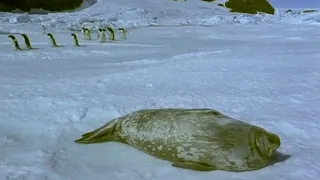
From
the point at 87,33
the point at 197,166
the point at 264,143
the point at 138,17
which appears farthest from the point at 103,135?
the point at 138,17

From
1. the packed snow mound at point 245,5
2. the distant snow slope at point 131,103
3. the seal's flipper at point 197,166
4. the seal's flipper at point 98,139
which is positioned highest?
the seal's flipper at point 197,166

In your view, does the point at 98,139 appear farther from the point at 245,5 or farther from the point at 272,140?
the point at 245,5

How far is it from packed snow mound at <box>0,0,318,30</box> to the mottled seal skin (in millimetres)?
13694

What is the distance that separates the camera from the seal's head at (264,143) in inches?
70.9

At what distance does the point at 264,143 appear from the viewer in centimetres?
182

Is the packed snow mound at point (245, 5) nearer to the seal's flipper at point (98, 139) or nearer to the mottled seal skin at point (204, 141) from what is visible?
the seal's flipper at point (98, 139)

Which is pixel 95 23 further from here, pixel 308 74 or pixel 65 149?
pixel 65 149

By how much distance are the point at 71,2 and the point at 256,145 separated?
25620 mm

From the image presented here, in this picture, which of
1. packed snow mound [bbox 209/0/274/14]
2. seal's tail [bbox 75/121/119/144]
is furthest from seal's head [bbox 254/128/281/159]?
packed snow mound [bbox 209/0/274/14]

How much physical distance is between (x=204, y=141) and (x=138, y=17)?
19290mm

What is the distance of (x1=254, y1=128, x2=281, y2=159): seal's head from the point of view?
180cm

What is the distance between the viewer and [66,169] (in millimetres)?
1910

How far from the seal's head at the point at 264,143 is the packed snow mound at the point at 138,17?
46.0ft

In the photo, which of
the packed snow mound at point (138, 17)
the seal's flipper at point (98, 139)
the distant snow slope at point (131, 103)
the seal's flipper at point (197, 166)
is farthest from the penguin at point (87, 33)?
the seal's flipper at point (197, 166)
